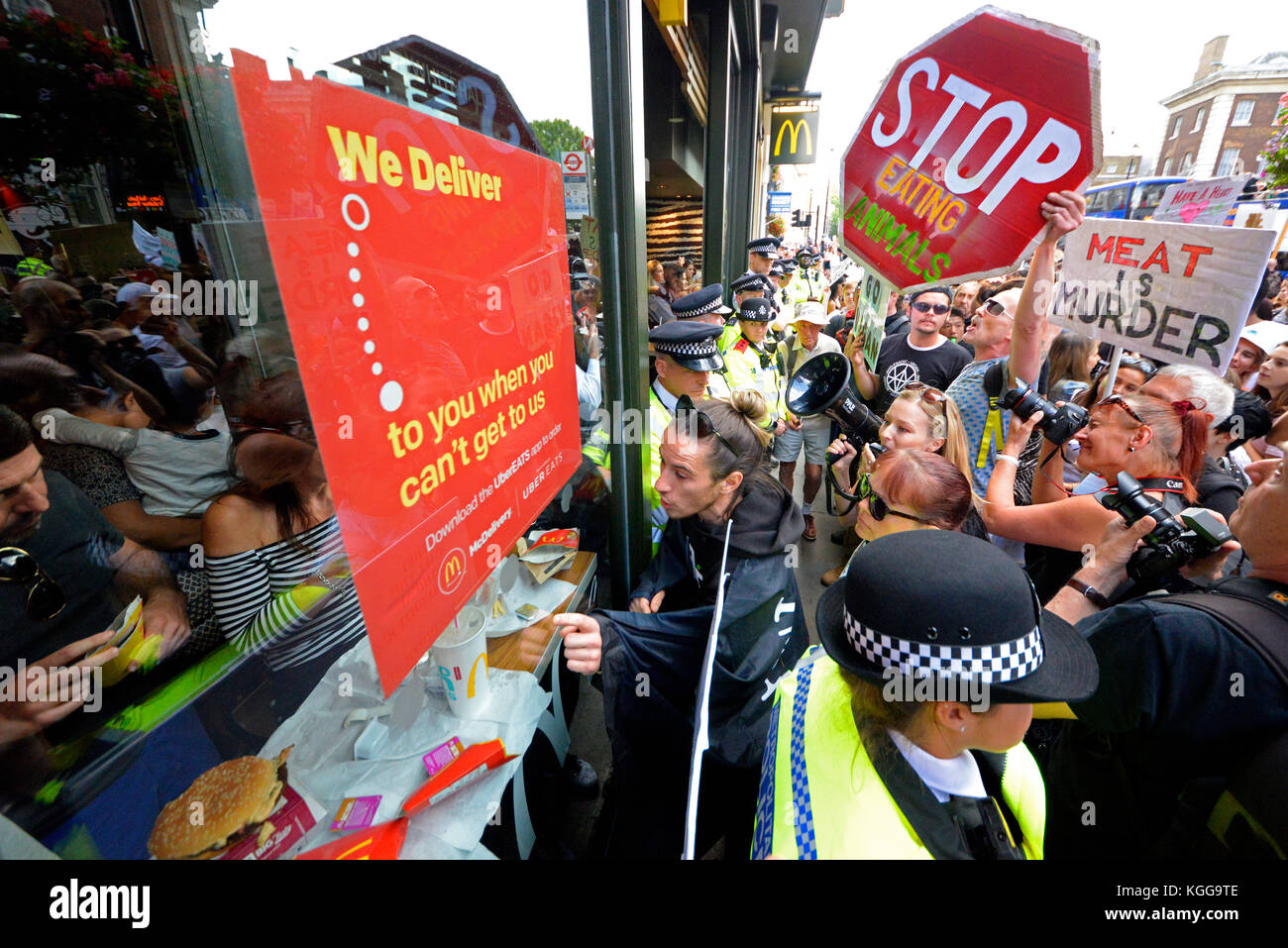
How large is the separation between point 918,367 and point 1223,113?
4694 cm

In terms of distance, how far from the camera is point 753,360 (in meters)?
4.79

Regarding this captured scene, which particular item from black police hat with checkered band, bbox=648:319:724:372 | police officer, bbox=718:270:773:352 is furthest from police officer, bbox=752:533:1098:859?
police officer, bbox=718:270:773:352

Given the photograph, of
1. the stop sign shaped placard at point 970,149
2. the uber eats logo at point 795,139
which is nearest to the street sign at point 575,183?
the stop sign shaped placard at point 970,149

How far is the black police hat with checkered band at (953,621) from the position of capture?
0.98 m

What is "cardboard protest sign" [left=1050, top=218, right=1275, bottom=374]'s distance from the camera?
2.10 m

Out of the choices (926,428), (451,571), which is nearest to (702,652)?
(451,571)

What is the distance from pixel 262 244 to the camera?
1000 millimetres

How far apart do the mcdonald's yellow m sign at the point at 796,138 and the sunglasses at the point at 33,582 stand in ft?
A: 45.2

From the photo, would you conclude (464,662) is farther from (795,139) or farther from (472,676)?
(795,139)
